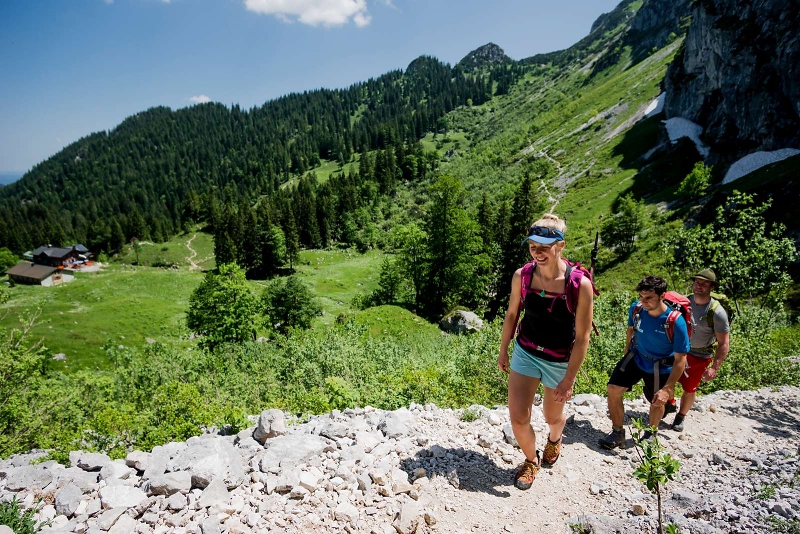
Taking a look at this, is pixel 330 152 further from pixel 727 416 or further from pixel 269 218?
pixel 727 416

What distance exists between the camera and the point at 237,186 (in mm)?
174250

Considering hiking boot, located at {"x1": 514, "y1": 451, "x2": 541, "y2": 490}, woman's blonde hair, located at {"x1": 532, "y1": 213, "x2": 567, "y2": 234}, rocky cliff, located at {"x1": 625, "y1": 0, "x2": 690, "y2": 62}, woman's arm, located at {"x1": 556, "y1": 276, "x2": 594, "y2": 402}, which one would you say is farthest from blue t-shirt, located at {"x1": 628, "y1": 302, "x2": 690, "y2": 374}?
rocky cliff, located at {"x1": 625, "y1": 0, "x2": 690, "y2": 62}

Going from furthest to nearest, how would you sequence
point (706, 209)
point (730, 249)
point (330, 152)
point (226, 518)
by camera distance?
point (330, 152) < point (706, 209) < point (730, 249) < point (226, 518)

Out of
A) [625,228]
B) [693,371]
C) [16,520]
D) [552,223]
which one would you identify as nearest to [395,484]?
[552,223]

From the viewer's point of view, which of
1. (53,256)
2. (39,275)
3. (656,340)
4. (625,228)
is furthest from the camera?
(53,256)

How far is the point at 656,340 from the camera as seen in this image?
5262 millimetres

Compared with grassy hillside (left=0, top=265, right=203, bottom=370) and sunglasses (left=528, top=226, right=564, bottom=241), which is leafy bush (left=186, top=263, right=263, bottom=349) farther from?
sunglasses (left=528, top=226, right=564, bottom=241)

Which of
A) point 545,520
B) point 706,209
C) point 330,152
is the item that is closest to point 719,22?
point 706,209

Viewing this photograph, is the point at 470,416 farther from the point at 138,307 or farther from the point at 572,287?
the point at 138,307

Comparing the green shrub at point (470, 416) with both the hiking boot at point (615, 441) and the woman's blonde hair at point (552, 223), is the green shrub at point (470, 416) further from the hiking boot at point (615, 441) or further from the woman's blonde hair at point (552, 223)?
the woman's blonde hair at point (552, 223)

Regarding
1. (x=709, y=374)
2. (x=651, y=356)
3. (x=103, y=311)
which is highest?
(x=651, y=356)

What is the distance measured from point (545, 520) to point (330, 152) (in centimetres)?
20140

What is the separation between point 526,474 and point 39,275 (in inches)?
3850

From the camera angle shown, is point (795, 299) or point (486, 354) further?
point (795, 299)
